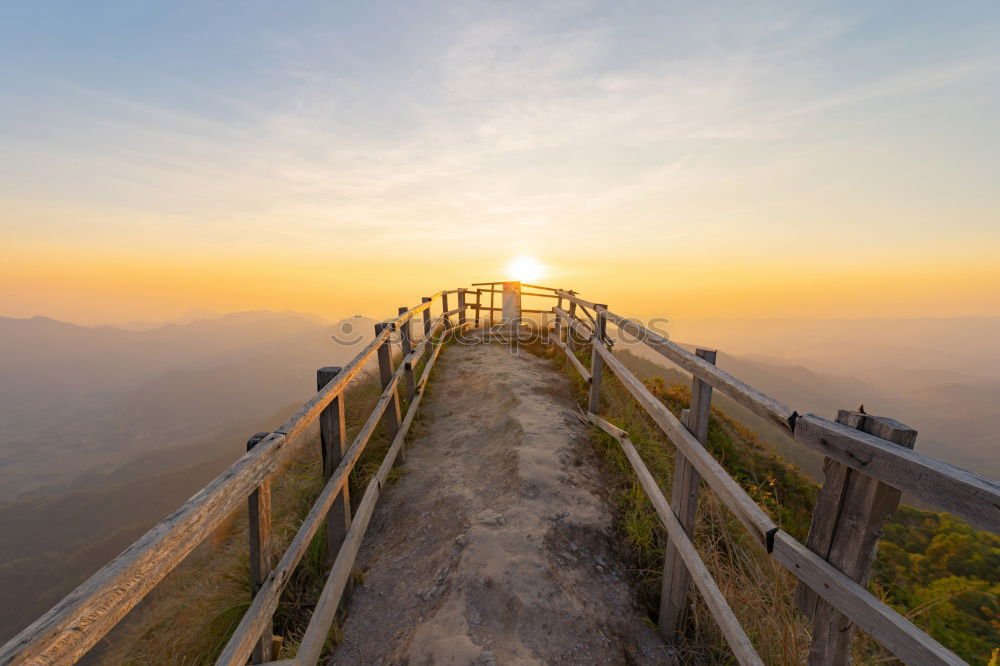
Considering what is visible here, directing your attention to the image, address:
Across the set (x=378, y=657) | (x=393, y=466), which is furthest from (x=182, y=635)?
(x=393, y=466)

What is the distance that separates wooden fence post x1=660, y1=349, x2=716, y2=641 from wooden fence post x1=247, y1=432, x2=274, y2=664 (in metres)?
2.57

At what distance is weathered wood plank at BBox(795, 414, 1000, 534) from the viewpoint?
119 centimetres

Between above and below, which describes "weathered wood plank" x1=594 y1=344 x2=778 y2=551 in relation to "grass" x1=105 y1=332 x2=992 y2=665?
above

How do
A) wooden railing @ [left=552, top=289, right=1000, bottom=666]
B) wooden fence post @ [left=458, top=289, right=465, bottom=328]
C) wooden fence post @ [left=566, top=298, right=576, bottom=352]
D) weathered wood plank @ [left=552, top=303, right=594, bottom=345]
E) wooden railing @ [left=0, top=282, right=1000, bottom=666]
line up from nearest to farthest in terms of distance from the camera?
wooden railing @ [left=0, top=282, right=1000, bottom=666], wooden railing @ [left=552, top=289, right=1000, bottom=666], weathered wood plank @ [left=552, top=303, right=594, bottom=345], wooden fence post @ [left=566, top=298, right=576, bottom=352], wooden fence post @ [left=458, top=289, right=465, bottom=328]

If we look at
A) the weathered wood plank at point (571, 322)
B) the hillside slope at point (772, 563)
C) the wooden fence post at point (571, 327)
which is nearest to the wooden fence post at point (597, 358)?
the hillside slope at point (772, 563)

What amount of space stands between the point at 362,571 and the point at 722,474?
3.18 meters

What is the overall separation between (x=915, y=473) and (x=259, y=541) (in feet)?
9.03

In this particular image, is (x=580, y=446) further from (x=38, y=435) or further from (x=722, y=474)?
(x=38, y=435)

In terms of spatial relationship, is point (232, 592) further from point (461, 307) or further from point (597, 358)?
point (461, 307)

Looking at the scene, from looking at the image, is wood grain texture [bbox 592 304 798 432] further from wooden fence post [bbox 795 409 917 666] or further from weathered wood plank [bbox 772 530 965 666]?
weathered wood plank [bbox 772 530 965 666]

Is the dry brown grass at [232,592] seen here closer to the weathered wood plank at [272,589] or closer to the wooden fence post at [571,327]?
the weathered wood plank at [272,589]

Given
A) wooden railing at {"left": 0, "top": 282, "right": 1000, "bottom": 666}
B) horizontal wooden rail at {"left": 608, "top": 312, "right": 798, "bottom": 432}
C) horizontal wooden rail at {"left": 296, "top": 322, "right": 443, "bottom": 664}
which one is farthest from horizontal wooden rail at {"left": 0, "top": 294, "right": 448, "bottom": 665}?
horizontal wooden rail at {"left": 608, "top": 312, "right": 798, "bottom": 432}

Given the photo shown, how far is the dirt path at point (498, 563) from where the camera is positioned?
2926mm

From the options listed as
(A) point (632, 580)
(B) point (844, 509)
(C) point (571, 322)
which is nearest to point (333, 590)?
(A) point (632, 580)
